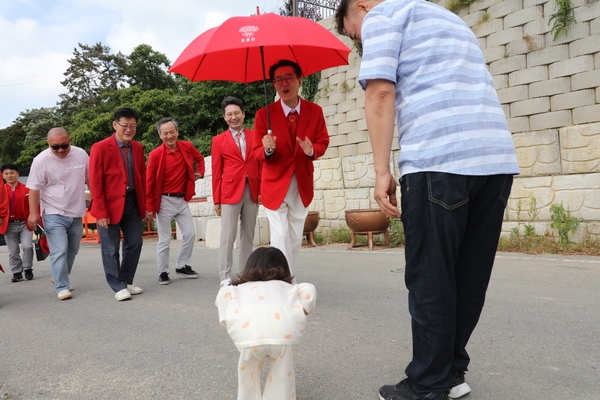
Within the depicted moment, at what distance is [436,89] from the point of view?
2328 mm

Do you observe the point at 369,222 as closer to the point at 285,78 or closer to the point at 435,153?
the point at 285,78

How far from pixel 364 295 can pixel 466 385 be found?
8.60 feet

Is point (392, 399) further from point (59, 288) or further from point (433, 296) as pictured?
point (59, 288)

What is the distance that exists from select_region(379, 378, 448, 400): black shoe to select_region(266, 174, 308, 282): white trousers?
2.15 m

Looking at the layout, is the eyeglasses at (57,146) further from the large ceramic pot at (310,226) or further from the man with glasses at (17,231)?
the large ceramic pot at (310,226)

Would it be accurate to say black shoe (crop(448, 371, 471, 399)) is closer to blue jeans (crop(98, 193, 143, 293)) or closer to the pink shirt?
blue jeans (crop(98, 193, 143, 293))

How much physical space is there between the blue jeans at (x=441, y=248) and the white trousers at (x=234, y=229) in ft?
11.4

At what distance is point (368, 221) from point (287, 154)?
16.3ft

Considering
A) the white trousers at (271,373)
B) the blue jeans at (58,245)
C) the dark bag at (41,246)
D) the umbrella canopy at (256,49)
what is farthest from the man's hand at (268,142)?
the dark bag at (41,246)

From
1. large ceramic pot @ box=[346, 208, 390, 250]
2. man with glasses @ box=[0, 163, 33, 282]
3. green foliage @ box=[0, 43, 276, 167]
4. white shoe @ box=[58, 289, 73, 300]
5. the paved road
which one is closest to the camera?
the paved road

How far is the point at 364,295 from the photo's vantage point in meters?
5.26

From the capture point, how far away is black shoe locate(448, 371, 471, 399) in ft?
8.57

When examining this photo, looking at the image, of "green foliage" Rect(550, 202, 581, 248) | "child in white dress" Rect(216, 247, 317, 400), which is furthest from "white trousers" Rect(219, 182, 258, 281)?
"green foliage" Rect(550, 202, 581, 248)

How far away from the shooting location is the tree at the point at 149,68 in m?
30.7
